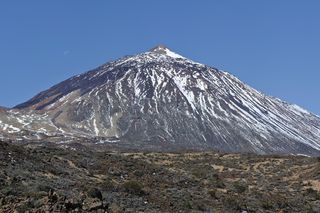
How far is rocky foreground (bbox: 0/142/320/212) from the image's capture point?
632 inches

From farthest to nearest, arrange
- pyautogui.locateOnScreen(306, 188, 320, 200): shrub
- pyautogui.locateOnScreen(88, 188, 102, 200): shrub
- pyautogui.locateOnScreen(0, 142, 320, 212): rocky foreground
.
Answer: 1. pyautogui.locateOnScreen(306, 188, 320, 200): shrub
2. pyautogui.locateOnScreen(88, 188, 102, 200): shrub
3. pyautogui.locateOnScreen(0, 142, 320, 212): rocky foreground

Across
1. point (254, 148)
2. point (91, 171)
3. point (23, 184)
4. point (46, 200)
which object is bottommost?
point (46, 200)

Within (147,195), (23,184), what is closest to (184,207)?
(147,195)

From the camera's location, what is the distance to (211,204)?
22.9 meters

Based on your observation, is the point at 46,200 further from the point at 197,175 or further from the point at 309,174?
the point at 309,174

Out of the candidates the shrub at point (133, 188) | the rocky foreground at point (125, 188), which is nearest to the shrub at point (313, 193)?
the rocky foreground at point (125, 188)

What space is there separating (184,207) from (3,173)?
6.58 meters

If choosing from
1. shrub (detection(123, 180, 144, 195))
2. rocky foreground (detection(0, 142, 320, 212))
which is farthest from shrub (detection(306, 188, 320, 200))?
shrub (detection(123, 180, 144, 195))

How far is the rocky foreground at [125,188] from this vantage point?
16047 mm

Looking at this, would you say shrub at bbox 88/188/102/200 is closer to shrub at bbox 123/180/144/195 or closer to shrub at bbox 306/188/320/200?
shrub at bbox 123/180/144/195

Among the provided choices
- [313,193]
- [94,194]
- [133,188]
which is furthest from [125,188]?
[313,193]

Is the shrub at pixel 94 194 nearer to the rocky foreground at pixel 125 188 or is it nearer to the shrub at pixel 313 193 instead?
the rocky foreground at pixel 125 188

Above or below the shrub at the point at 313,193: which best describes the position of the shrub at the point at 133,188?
below

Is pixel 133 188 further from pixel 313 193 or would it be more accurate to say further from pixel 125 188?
pixel 313 193
